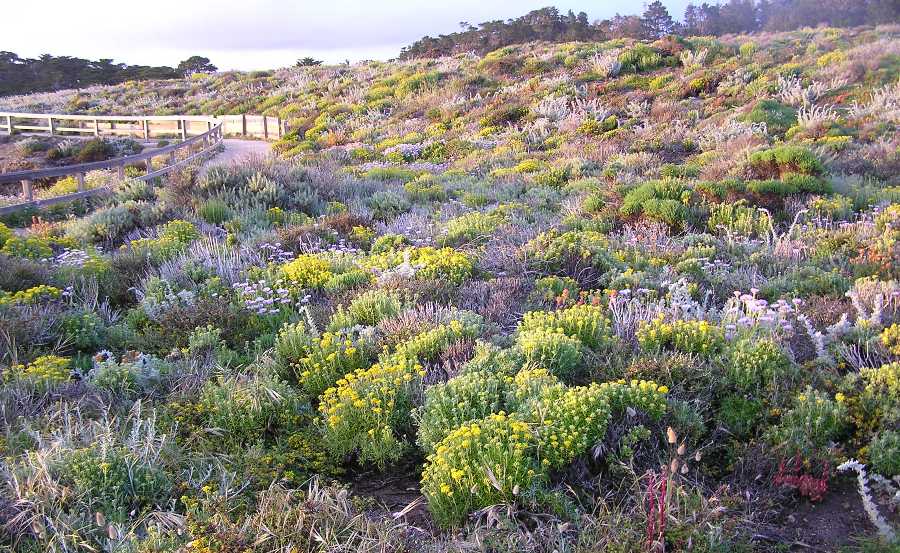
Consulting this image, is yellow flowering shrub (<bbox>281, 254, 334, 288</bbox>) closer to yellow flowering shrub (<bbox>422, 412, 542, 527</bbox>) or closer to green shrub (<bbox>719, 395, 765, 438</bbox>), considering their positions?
yellow flowering shrub (<bbox>422, 412, 542, 527</bbox>)

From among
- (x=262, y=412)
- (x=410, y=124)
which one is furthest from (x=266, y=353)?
(x=410, y=124)

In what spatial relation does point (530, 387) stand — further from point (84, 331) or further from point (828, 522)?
point (84, 331)

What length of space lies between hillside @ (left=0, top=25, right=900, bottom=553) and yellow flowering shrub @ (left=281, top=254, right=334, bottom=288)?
0.03 metres

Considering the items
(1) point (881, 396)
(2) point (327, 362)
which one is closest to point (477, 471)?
(2) point (327, 362)

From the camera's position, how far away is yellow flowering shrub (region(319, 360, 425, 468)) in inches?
148

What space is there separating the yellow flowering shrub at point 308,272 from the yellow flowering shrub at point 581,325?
2.43 metres

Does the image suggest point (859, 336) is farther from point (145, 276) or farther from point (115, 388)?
point (145, 276)

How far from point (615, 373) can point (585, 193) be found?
6.63 m

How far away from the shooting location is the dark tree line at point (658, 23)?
35031 mm

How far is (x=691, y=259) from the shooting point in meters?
6.62

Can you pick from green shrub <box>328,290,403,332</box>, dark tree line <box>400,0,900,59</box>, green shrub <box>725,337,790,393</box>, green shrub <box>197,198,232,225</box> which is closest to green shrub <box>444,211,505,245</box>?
green shrub <box>328,290,403,332</box>

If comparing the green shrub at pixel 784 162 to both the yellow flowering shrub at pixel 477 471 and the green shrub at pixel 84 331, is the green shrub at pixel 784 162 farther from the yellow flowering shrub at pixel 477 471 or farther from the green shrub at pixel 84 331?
the green shrub at pixel 84 331

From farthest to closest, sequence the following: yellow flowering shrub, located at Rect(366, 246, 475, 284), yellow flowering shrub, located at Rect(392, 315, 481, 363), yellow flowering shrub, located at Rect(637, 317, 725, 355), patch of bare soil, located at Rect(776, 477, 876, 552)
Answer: yellow flowering shrub, located at Rect(366, 246, 475, 284), yellow flowering shrub, located at Rect(392, 315, 481, 363), yellow flowering shrub, located at Rect(637, 317, 725, 355), patch of bare soil, located at Rect(776, 477, 876, 552)

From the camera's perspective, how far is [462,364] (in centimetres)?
445
